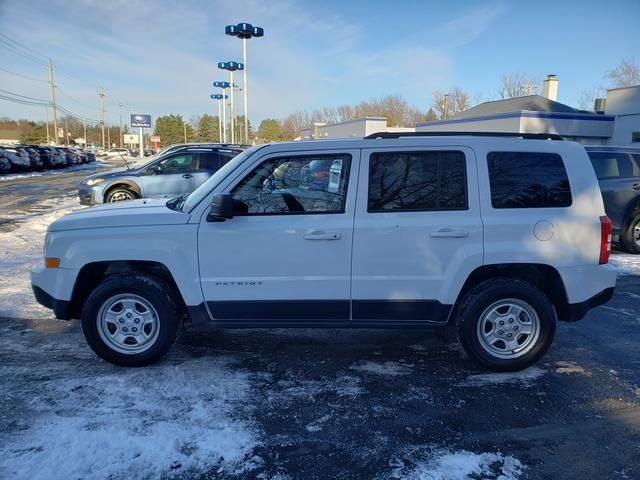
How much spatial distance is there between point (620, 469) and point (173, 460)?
2667 mm

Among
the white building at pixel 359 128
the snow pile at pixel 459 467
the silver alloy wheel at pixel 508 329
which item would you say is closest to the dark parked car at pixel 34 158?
the white building at pixel 359 128

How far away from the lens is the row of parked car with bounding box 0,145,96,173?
98.0ft

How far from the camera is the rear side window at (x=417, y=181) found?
390cm

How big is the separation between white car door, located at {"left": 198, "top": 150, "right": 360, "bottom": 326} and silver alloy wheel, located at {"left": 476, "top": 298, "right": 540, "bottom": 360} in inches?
47.0

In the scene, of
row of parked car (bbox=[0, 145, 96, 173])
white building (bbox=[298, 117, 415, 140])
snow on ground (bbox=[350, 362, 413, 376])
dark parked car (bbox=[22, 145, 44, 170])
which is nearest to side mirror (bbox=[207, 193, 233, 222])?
snow on ground (bbox=[350, 362, 413, 376])

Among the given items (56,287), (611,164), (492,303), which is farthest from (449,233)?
(611,164)

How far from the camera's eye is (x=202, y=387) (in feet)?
12.3

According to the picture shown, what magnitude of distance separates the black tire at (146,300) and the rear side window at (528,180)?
9.31 feet

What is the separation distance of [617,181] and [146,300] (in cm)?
881

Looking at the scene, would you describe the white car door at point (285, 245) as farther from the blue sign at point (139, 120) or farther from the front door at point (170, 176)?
the blue sign at point (139, 120)

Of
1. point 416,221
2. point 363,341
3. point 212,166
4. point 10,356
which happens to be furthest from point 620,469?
point 212,166

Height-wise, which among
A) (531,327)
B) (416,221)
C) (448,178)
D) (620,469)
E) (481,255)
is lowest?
(620,469)

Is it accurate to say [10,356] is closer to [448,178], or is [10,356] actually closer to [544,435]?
[448,178]

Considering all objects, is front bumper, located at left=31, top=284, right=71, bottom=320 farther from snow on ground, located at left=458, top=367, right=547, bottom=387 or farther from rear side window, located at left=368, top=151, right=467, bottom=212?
snow on ground, located at left=458, top=367, right=547, bottom=387
